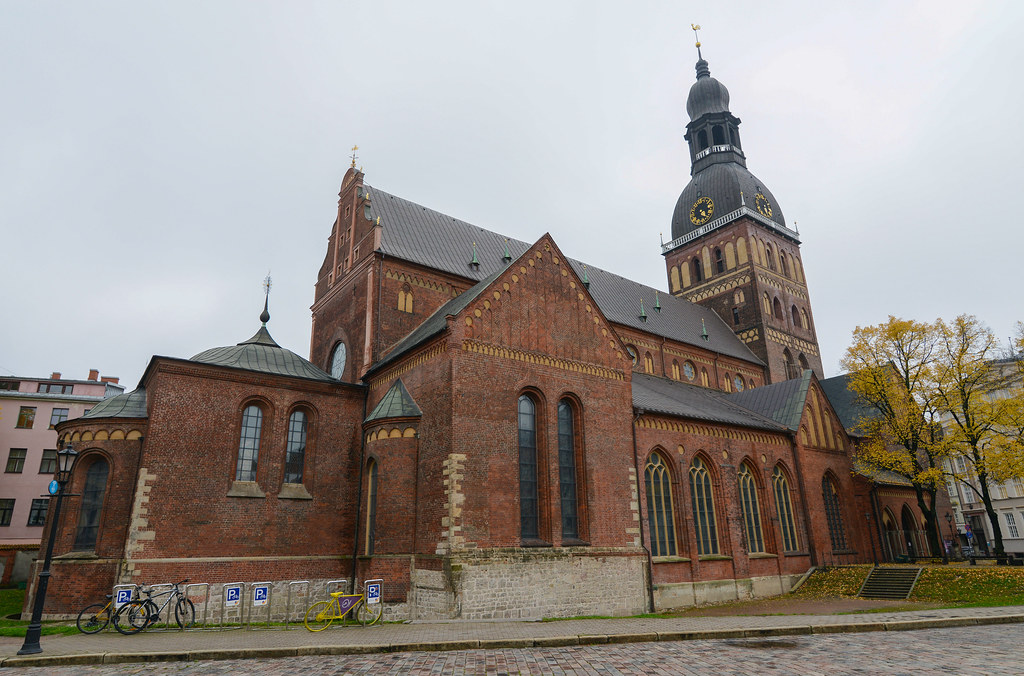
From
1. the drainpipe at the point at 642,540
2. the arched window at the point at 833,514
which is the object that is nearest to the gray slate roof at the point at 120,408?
the drainpipe at the point at 642,540

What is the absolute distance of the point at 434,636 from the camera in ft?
Answer: 46.6

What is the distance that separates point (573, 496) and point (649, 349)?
16.7 m

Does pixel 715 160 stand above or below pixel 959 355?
above

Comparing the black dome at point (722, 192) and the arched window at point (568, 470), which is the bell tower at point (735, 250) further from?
the arched window at point (568, 470)

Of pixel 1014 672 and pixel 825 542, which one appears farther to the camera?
pixel 825 542

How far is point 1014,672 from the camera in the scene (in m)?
9.70

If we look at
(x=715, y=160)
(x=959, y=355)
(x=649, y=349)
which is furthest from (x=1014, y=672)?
(x=715, y=160)

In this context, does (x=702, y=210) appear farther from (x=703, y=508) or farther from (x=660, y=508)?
(x=660, y=508)

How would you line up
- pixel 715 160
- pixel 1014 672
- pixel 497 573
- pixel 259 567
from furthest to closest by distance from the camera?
1. pixel 715 160
2. pixel 259 567
3. pixel 497 573
4. pixel 1014 672

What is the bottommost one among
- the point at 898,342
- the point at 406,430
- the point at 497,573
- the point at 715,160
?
the point at 497,573

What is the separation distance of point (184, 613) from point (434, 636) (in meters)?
7.31

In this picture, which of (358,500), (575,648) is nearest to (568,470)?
(358,500)

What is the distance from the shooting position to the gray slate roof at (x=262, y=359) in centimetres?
2319

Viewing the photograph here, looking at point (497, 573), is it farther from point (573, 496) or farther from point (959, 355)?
point (959, 355)
